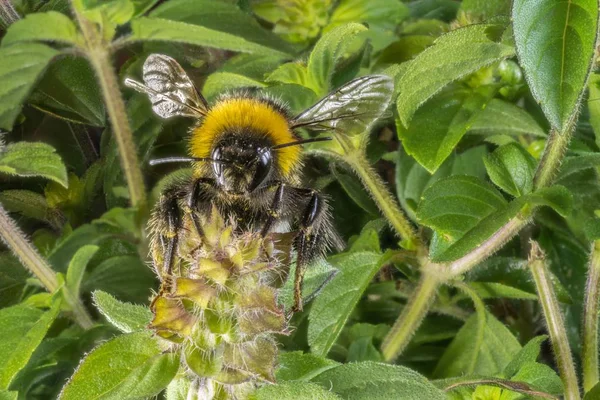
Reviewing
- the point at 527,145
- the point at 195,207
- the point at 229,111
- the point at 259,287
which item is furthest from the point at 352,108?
the point at 527,145

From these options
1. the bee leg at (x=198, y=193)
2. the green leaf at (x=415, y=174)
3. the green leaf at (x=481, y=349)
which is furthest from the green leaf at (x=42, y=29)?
the green leaf at (x=481, y=349)

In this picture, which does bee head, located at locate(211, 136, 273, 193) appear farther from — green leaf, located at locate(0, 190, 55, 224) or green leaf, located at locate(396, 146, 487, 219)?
green leaf, located at locate(0, 190, 55, 224)

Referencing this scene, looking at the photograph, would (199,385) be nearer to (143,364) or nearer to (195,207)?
(143,364)

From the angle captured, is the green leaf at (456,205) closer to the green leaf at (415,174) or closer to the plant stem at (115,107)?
the green leaf at (415,174)

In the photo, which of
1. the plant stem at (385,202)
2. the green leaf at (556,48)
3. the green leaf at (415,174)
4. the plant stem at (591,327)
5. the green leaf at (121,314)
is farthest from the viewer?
the green leaf at (415,174)

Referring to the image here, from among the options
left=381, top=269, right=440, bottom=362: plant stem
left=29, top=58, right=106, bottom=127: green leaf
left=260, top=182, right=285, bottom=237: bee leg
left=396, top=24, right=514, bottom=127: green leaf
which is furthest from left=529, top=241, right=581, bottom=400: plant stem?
left=29, top=58, right=106, bottom=127: green leaf

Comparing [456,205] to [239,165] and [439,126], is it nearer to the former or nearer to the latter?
[439,126]

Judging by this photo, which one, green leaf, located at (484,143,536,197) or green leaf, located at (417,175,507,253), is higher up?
green leaf, located at (484,143,536,197)
